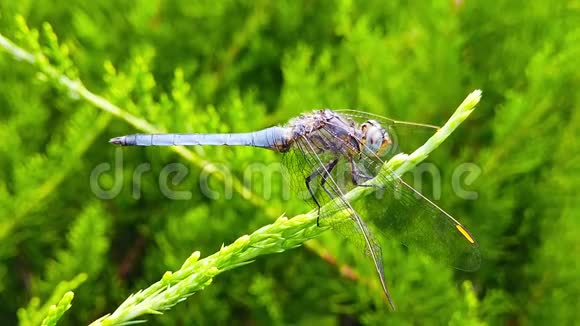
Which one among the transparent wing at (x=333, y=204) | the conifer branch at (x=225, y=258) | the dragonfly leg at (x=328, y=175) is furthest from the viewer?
the dragonfly leg at (x=328, y=175)

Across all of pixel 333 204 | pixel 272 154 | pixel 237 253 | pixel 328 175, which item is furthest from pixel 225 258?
pixel 272 154

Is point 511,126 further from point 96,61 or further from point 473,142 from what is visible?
point 96,61

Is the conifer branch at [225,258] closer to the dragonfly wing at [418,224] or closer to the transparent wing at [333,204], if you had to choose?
the transparent wing at [333,204]

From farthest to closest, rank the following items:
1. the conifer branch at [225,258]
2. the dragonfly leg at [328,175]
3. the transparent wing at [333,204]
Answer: the dragonfly leg at [328,175] → the transparent wing at [333,204] → the conifer branch at [225,258]

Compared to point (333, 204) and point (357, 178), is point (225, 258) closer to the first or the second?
point (333, 204)

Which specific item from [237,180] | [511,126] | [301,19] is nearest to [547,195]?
[511,126]

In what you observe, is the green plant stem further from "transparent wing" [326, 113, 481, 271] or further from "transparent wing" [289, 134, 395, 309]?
"transparent wing" [326, 113, 481, 271]

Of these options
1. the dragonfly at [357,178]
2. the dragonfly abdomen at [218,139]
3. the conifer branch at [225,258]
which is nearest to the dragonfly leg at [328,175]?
the dragonfly at [357,178]
